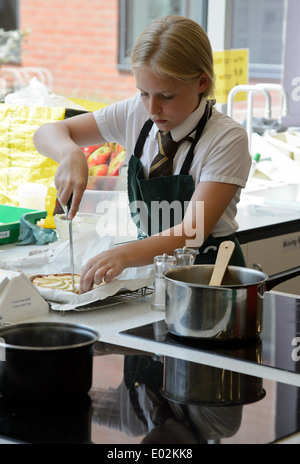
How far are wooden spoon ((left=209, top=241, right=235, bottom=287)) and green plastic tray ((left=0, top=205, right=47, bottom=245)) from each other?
0.85 m

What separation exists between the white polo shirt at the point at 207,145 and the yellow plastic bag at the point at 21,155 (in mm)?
430

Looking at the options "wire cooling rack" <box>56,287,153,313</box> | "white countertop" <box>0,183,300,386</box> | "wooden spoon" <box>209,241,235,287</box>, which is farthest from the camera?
"wire cooling rack" <box>56,287,153,313</box>

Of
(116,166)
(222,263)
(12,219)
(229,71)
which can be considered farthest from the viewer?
(229,71)

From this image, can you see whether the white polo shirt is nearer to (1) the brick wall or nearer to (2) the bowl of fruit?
(2) the bowl of fruit

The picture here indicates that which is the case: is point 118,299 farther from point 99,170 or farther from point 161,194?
point 99,170

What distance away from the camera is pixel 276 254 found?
2.55 m

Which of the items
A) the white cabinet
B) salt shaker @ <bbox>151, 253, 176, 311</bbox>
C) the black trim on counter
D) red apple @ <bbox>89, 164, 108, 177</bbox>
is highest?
red apple @ <bbox>89, 164, 108, 177</bbox>

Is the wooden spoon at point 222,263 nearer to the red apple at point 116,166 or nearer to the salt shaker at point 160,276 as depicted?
the salt shaker at point 160,276

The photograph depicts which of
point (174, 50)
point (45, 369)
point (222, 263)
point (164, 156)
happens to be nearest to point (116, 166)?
point (164, 156)

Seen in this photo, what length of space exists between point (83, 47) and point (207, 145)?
3.25 m

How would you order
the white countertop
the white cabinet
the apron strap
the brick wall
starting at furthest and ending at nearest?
1. the brick wall
2. the white cabinet
3. the apron strap
4. the white countertop

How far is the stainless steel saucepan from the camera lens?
1.24 meters

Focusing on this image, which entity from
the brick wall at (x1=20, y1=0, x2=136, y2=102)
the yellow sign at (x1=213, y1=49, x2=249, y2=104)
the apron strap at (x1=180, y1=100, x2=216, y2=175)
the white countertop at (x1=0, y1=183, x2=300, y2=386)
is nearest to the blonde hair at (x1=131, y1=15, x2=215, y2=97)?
the apron strap at (x1=180, y1=100, x2=216, y2=175)

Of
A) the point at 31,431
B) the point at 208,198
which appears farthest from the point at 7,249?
the point at 31,431
